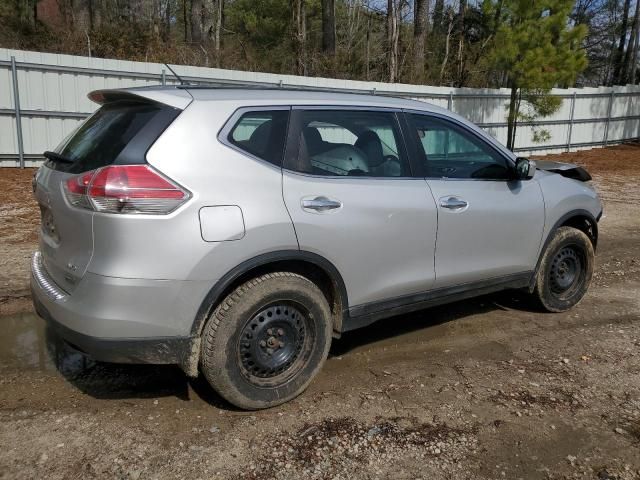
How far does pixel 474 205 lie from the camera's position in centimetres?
409

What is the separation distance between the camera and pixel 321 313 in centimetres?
345

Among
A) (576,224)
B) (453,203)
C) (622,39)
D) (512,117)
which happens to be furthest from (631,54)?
(453,203)

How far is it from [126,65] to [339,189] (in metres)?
10.5

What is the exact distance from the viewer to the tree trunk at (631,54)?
3205 centimetres

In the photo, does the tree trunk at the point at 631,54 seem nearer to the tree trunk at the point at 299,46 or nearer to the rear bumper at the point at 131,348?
the tree trunk at the point at 299,46

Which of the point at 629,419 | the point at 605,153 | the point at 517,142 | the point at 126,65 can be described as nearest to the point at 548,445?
the point at 629,419

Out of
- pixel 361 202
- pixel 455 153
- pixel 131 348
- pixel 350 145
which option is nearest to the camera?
pixel 131 348

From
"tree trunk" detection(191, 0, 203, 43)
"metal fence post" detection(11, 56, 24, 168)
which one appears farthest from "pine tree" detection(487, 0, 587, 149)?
"metal fence post" detection(11, 56, 24, 168)

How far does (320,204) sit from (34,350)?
2.44 m

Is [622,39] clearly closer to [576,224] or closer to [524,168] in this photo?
[576,224]

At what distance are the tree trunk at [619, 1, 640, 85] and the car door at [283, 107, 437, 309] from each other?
34.7 m

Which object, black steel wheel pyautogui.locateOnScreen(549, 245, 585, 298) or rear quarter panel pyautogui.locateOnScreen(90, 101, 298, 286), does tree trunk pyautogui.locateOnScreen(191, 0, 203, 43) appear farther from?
rear quarter panel pyautogui.locateOnScreen(90, 101, 298, 286)

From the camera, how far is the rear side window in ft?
10.5

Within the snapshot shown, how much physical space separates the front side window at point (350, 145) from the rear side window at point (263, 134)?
0.13m
